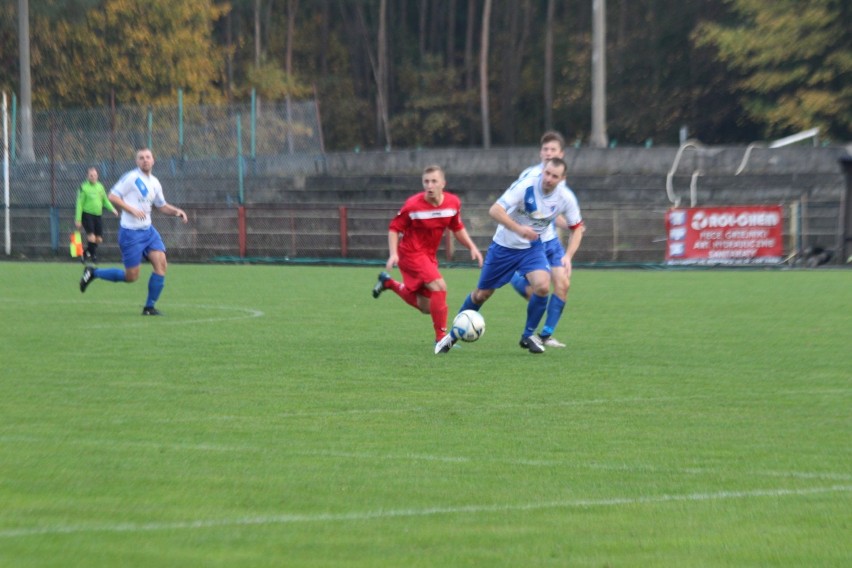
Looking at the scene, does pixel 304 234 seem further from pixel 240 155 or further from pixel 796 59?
pixel 796 59

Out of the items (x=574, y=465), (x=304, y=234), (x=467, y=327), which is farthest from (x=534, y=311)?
(x=304, y=234)

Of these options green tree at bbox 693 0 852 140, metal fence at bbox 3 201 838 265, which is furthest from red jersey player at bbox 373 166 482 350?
green tree at bbox 693 0 852 140

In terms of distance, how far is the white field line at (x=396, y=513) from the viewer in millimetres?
5555

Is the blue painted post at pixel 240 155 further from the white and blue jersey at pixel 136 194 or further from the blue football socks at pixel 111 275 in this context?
the white and blue jersey at pixel 136 194

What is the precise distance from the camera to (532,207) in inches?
498

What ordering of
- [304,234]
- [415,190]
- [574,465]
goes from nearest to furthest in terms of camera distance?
[574,465] < [304,234] < [415,190]

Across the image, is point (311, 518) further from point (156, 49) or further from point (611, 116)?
point (611, 116)

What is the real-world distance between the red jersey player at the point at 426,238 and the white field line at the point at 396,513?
6518 mm

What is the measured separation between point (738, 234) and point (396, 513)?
2513cm

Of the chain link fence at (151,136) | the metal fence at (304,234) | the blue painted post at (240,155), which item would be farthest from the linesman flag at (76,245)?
the blue painted post at (240,155)

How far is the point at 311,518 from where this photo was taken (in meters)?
5.79

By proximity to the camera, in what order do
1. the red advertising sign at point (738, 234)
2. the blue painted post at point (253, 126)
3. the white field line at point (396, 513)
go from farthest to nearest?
1. the blue painted post at point (253, 126)
2. the red advertising sign at point (738, 234)
3. the white field line at point (396, 513)

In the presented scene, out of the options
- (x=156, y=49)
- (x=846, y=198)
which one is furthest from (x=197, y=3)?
(x=846, y=198)

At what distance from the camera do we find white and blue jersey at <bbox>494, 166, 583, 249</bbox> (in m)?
12.5
